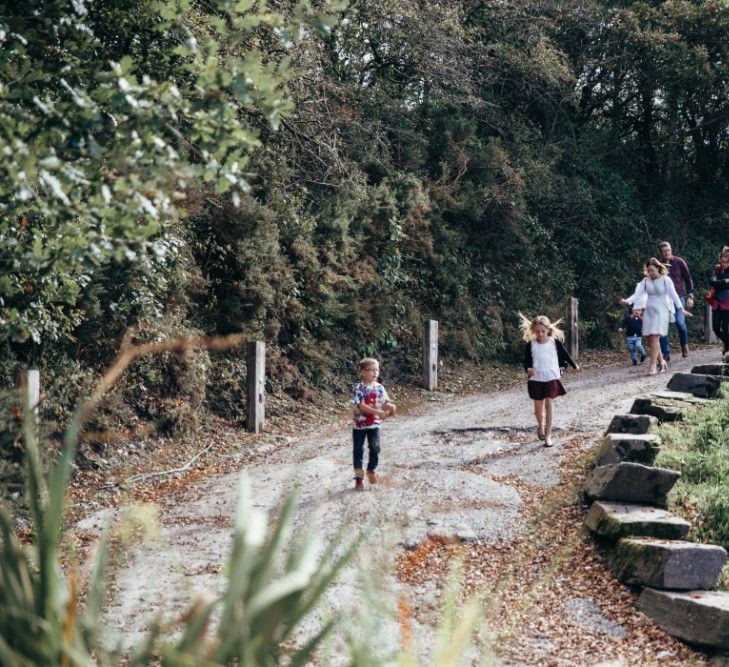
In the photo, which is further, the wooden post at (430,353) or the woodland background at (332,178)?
the wooden post at (430,353)

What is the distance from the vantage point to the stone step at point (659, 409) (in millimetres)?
10461

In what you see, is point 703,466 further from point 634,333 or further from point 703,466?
point 634,333

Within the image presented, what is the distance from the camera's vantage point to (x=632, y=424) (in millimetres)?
9680

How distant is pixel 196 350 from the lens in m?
12.0

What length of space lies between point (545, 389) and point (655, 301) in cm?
495

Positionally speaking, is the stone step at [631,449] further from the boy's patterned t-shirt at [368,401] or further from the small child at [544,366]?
the boy's patterned t-shirt at [368,401]

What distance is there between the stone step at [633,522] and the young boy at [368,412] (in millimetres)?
2157

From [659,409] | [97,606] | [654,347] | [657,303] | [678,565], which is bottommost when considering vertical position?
[678,565]

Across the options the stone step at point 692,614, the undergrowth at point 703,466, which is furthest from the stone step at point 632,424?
the stone step at point 692,614

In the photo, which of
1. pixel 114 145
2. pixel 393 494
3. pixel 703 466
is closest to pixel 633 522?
pixel 703 466

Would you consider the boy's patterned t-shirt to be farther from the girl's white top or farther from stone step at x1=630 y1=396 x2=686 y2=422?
stone step at x1=630 y1=396 x2=686 y2=422

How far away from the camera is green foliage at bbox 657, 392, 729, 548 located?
25.8ft

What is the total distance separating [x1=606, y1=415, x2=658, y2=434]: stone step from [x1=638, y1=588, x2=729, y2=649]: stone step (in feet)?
10.5

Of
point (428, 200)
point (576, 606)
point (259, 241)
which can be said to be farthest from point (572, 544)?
point (428, 200)
